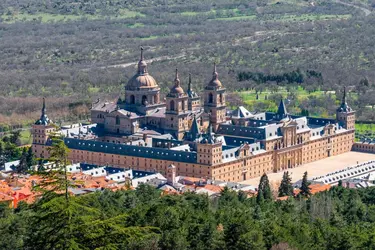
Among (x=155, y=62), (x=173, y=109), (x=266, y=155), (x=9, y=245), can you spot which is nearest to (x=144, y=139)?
(x=173, y=109)

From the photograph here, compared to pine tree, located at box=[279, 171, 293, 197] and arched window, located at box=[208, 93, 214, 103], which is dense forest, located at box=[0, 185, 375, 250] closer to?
pine tree, located at box=[279, 171, 293, 197]

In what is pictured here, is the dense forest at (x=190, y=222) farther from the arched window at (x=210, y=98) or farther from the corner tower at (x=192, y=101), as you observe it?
the corner tower at (x=192, y=101)

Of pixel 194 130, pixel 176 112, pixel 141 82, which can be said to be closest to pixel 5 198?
pixel 194 130

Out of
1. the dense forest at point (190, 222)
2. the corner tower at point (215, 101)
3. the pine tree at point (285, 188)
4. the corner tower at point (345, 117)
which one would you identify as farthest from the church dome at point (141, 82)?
the dense forest at point (190, 222)

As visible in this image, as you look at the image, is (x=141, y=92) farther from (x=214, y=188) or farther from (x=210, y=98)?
(x=214, y=188)

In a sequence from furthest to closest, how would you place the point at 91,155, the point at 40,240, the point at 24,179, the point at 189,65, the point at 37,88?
the point at 189,65 → the point at 37,88 → the point at 91,155 → the point at 24,179 → the point at 40,240

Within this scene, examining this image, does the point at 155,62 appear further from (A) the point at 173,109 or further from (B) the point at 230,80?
(A) the point at 173,109
